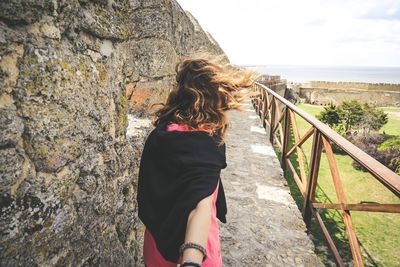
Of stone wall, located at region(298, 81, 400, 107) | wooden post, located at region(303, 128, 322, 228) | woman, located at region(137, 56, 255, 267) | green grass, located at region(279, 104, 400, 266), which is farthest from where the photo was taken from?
stone wall, located at region(298, 81, 400, 107)

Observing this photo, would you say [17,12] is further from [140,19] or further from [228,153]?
[228,153]

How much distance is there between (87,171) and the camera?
53.6 inches

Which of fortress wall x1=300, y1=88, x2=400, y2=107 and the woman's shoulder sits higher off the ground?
the woman's shoulder

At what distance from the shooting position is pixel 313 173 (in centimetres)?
305

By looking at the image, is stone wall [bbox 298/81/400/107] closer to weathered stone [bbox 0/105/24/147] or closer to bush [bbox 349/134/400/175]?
bush [bbox 349/134/400/175]

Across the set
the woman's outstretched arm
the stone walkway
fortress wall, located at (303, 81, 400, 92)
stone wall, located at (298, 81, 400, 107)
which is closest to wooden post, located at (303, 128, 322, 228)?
the stone walkway

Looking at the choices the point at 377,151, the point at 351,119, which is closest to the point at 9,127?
the point at 377,151

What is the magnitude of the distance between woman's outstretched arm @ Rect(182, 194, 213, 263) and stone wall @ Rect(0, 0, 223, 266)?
0.55 meters

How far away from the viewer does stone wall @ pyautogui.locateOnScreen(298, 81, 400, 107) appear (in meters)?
27.4

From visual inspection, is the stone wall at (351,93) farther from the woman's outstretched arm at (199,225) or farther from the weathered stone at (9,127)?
the weathered stone at (9,127)

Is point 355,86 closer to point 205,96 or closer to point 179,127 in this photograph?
point 205,96

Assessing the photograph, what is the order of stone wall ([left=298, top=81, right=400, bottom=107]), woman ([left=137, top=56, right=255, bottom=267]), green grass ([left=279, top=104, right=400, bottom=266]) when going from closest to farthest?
1. woman ([left=137, top=56, right=255, bottom=267])
2. green grass ([left=279, top=104, right=400, bottom=266])
3. stone wall ([left=298, top=81, right=400, bottom=107])

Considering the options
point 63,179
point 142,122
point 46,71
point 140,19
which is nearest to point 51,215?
point 63,179

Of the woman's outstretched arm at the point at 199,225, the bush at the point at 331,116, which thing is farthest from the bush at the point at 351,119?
the woman's outstretched arm at the point at 199,225
